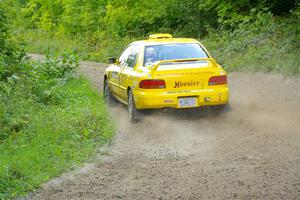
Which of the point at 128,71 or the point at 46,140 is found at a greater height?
the point at 128,71

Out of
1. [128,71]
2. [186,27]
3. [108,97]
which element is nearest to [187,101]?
[128,71]

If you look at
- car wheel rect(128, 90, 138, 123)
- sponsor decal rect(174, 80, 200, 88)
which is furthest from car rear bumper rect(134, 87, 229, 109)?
car wheel rect(128, 90, 138, 123)

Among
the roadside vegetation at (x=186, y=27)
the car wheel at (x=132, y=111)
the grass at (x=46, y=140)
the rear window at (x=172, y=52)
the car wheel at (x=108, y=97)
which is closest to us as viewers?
the grass at (x=46, y=140)

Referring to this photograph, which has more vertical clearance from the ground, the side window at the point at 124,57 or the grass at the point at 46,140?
the side window at the point at 124,57

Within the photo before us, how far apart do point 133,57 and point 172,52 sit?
100 centimetres

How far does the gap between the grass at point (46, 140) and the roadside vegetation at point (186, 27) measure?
6.24m

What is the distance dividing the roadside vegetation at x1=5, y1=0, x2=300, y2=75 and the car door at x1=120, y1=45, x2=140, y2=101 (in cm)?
516

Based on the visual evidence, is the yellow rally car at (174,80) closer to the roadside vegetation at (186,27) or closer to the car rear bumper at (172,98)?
the car rear bumper at (172,98)

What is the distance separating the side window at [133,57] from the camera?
43.8 feet

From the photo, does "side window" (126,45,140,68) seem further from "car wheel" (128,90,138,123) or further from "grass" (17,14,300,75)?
"grass" (17,14,300,75)

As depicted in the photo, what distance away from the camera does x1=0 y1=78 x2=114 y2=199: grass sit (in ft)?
27.6

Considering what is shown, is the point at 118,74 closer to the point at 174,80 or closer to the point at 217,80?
the point at 174,80

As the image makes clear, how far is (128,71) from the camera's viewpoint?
43.6 feet

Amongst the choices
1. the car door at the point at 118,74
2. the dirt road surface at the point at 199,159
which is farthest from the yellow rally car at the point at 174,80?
the car door at the point at 118,74
